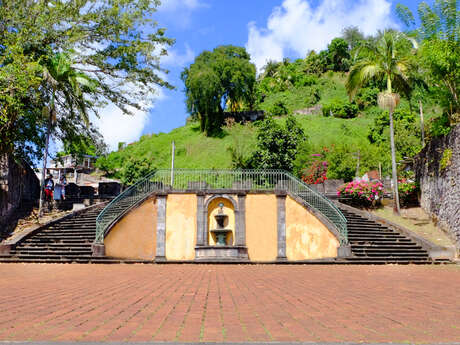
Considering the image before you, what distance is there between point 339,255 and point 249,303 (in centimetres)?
1125

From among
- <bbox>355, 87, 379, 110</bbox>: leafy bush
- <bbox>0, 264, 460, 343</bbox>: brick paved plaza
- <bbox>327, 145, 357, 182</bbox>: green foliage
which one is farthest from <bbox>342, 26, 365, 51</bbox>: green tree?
<bbox>0, 264, 460, 343</bbox>: brick paved plaza

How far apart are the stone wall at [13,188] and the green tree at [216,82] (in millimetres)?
28602

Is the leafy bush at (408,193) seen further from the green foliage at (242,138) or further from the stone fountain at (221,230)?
the green foliage at (242,138)

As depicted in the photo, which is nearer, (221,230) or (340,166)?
(221,230)

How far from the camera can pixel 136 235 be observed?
18.0 m

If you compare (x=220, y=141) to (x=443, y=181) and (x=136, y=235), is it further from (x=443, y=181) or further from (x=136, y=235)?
(x=443, y=181)

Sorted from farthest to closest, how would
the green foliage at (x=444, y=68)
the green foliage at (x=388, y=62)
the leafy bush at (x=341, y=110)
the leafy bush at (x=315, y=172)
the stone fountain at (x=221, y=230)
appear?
the leafy bush at (x=341, y=110) → the leafy bush at (x=315, y=172) → the green foliage at (x=388, y=62) → the stone fountain at (x=221, y=230) → the green foliage at (x=444, y=68)

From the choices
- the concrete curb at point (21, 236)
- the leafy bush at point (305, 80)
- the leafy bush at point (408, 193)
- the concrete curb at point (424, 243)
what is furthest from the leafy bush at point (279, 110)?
the concrete curb at point (21, 236)

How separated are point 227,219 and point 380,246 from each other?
23.1ft

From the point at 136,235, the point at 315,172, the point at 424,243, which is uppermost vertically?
the point at 315,172

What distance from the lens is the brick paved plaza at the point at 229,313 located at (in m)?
3.37

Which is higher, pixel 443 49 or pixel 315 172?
pixel 443 49

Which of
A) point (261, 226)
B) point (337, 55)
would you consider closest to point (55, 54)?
point (261, 226)

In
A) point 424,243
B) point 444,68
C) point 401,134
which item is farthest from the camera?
point 401,134
